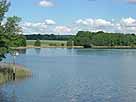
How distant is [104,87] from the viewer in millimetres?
47375

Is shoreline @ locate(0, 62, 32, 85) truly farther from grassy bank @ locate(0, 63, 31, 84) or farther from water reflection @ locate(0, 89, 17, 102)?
water reflection @ locate(0, 89, 17, 102)

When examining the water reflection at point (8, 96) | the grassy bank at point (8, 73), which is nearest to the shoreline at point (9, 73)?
the grassy bank at point (8, 73)

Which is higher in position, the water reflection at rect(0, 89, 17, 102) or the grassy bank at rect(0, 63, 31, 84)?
the grassy bank at rect(0, 63, 31, 84)

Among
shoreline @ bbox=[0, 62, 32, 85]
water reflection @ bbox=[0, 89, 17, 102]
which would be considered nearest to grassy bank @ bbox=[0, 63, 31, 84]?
shoreline @ bbox=[0, 62, 32, 85]

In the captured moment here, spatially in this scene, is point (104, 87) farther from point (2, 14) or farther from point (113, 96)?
point (2, 14)

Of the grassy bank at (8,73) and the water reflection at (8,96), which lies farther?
the grassy bank at (8,73)

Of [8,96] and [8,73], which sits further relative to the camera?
[8,73]

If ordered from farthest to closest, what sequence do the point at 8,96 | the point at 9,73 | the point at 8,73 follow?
the point at 9,73 → the point at 8,73 → the point at 8,96

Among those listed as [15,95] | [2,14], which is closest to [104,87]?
[15,95]

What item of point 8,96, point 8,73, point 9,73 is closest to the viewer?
point 8,96

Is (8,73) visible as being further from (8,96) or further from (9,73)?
(8,96)

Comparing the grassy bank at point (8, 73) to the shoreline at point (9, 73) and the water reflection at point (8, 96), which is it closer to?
the shoreline at point (9, 73)

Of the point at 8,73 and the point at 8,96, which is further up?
the point at 8,73

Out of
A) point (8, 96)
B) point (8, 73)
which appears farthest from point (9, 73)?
point (8, 96)
